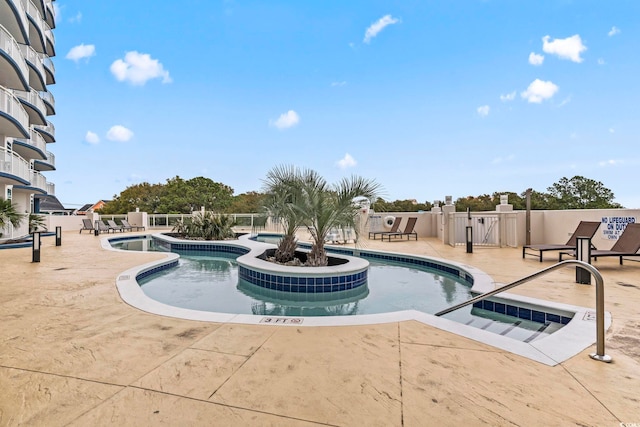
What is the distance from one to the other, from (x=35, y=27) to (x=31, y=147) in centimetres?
730

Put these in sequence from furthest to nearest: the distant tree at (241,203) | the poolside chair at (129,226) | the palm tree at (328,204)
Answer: the distant tree at (241,203) < the poolside chair at (129,226) < the palm tree at (328,204)

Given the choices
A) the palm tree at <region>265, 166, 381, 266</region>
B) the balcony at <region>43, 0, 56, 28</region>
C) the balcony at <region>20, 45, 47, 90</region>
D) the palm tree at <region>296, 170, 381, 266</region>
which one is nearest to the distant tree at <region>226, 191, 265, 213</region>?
the balcony at <region>20, 45, 47, 90</region>

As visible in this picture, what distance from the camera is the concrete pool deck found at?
6.15 feet

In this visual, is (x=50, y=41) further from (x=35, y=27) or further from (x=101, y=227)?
(x=101, y=227)

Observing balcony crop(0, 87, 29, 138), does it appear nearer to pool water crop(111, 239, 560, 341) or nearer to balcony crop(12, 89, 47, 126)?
balcony crop(12, 89, 47, 126)

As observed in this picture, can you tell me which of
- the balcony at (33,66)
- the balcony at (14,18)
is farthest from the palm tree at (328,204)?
the balcony at (33,66)

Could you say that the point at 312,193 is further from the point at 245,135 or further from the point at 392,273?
the point at 245,135

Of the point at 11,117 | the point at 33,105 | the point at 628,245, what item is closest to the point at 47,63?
the point at 33,105

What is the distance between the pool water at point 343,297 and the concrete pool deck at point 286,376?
3.96 feet

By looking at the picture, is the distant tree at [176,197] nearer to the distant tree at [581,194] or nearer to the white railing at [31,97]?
the white railing at [31,97]

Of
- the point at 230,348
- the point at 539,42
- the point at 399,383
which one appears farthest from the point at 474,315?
the point at 539,42

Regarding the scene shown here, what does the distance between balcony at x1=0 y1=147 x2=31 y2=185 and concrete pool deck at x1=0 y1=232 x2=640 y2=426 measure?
12.0m

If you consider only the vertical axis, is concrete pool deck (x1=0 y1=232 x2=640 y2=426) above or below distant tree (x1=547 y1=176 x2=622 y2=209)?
below

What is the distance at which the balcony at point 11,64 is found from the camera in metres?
12.5
